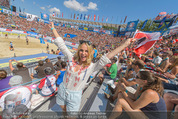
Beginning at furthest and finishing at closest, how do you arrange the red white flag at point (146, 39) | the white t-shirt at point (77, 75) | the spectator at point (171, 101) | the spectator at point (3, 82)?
1. the red white flag at point (146, 39)
2. the spectator at point (3, 82)
3. the spectator at point (171, 101)
4. the white t-shirt at point (77, 75)

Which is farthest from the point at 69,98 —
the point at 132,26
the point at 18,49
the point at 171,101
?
the point at 132,26

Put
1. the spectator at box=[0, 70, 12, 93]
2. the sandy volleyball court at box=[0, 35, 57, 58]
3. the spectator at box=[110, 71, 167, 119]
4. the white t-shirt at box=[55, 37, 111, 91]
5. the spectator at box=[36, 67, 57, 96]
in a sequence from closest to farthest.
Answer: the white t-shirt at box=[55, 37, 111, 91] → the spectator at box=[110, 71, 167, 119] → the spectator at box=[0, 70, 12, 93] → the spectator at box=[36, 67, 57, 96] → the sandy volleyball court at box=[0, 35, 57, 58]

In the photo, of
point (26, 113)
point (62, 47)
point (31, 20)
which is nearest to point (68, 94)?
point (62, 47)

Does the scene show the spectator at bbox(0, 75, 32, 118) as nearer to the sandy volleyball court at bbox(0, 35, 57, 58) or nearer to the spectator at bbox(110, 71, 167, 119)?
the spectator at bbox(110, 71, 167, 119)

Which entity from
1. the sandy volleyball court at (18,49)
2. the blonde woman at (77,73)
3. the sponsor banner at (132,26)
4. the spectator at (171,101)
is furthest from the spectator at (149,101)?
the sponsor banner at (132,26)

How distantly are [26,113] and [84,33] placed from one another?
44.4m

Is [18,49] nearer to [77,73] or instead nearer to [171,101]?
[77,73]

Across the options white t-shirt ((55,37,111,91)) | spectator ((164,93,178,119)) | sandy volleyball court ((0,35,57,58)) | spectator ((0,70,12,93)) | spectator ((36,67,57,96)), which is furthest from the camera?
sandy volleyball court ((0,35,57,58))

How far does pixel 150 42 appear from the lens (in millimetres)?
2902

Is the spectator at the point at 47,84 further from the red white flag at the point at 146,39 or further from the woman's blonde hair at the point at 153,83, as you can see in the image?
the red white flag at the point at 146,39

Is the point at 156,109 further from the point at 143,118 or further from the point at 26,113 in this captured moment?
the point at 26,113

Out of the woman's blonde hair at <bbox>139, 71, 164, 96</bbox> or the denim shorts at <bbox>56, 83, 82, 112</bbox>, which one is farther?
the woman's blonde hair at <bbox>139, 71, 164, 96</bbox>

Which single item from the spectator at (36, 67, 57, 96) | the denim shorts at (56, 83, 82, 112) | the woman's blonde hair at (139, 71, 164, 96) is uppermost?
the woman's blonde hair at (139, 71, 164, 96)

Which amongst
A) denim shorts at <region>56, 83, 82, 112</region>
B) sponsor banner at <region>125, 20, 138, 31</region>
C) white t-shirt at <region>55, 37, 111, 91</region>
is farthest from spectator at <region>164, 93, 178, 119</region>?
sponsor banner at <region>125, 20, 138, 31</region>
